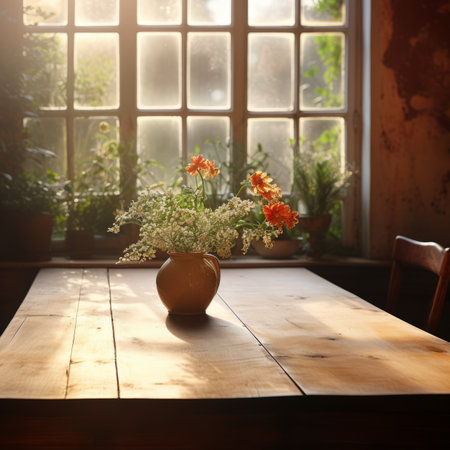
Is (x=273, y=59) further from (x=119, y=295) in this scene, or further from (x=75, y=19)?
(x=119, y=295)

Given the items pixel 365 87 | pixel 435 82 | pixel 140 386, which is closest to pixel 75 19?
pixel 365 87

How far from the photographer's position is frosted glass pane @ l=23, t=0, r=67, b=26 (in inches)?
145

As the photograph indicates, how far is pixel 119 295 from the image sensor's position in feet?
7.74

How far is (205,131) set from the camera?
3777mm

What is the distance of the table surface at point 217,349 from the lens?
50.1 inches

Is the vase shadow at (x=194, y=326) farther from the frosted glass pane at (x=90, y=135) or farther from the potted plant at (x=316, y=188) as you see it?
the frosted glass pane at (x=90, y=135)

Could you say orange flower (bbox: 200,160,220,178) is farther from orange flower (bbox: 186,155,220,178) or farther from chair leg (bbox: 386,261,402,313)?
chair leg (bbox: 386,261,402,313)

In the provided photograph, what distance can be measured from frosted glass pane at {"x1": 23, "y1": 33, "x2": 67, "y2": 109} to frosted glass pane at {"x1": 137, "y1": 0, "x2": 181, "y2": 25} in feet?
1.46

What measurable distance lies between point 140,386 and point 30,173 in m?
2.57

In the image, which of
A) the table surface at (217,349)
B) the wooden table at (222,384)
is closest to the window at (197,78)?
the table surface at (217,349)

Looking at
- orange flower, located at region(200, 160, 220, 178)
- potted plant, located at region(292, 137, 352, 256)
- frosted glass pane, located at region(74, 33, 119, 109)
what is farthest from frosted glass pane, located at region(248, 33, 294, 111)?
orange flower, located at region(200, 160, 220, 178)

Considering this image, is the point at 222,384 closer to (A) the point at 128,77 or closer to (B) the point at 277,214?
(B) the point at 277,214

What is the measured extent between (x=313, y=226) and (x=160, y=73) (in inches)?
48.2

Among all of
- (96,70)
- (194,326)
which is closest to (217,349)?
(194,326)
